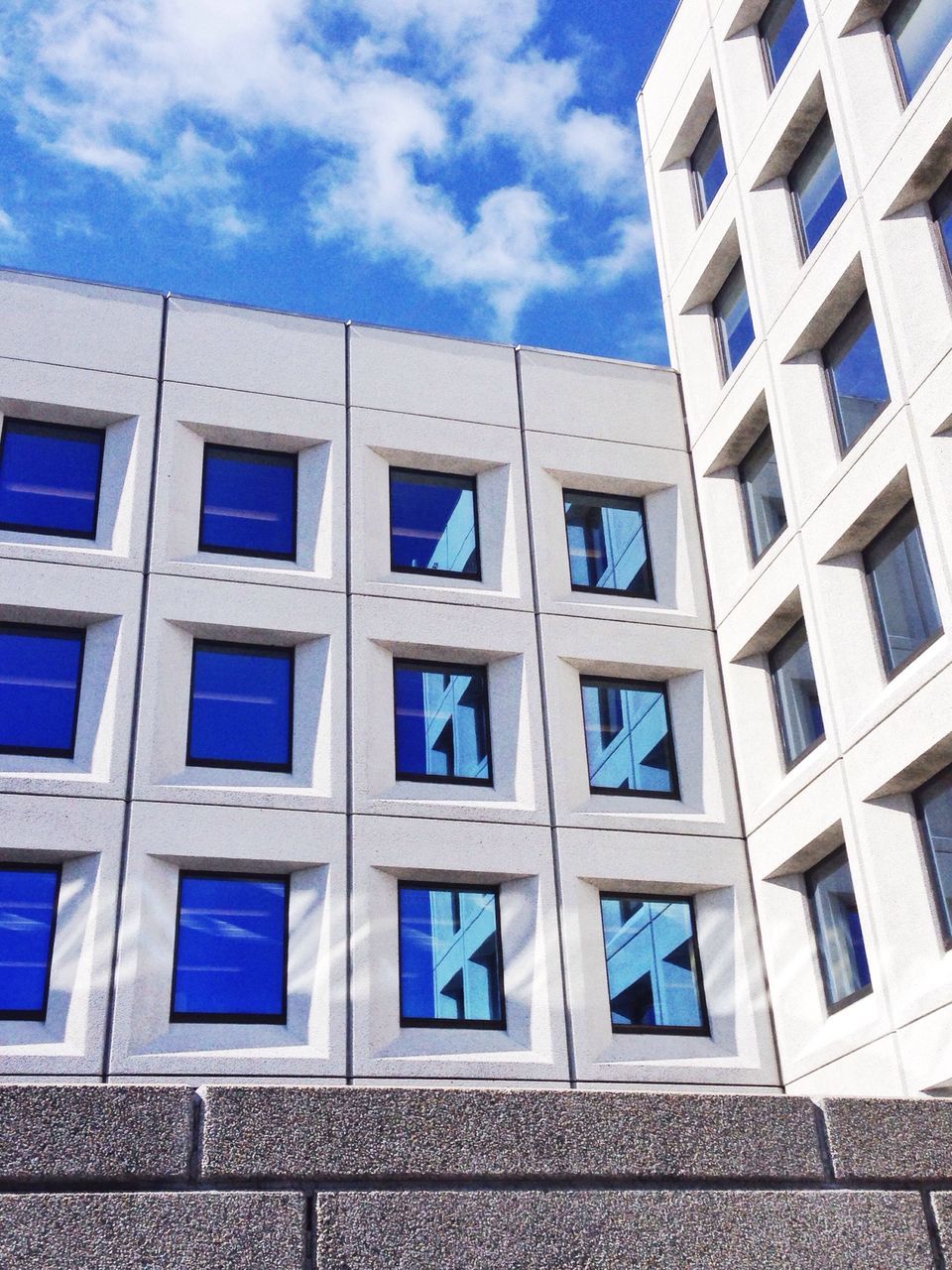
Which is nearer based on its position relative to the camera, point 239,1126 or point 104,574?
point 239,1126

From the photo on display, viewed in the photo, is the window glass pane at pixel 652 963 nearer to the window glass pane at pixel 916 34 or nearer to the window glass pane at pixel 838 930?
the window glass pane at pixel 838 930

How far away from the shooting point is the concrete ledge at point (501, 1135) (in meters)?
7.86

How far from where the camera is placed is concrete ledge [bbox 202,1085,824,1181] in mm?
7855

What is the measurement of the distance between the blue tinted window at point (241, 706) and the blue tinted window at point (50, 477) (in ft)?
8.44

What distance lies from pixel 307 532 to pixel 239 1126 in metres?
13.5

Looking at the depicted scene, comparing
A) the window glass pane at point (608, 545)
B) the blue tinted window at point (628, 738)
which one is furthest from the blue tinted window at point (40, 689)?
the window glass pane at point (608, 545)

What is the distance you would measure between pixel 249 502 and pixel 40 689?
4154 mm

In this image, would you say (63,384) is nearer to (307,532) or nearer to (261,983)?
(307,532)

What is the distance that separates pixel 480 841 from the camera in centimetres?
1878

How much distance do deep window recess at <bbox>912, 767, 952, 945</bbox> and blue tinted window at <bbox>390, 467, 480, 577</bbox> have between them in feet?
24.8

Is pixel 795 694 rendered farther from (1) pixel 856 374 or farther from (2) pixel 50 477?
(2) pixel 50 477

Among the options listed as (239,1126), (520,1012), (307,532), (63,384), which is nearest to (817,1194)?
(239,1126)

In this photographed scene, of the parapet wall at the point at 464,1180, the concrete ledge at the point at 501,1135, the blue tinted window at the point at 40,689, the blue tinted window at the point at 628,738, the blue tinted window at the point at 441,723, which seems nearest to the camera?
the parapet wall at the point at 464,1180

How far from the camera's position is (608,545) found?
22.3 metres
